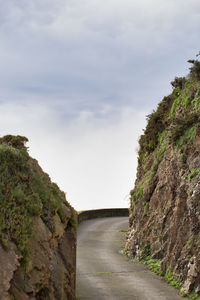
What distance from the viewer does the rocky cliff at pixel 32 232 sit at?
10.2 meters

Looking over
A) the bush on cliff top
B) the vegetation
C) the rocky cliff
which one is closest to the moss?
the bush on cliff top

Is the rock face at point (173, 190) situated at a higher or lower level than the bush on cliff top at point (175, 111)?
lower

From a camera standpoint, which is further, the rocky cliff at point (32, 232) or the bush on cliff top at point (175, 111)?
the bush on cliff top at point (175, 111)

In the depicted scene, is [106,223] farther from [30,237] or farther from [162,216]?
[30,237]

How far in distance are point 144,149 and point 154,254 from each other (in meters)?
11.2

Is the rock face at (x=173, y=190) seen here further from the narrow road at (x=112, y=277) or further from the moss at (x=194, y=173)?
the narrow road at (x=112, y=277)

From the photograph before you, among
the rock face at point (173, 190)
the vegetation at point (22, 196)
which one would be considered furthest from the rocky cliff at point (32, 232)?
the rock face at point (173, 190)

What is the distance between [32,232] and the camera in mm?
11477

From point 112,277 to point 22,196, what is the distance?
922cm

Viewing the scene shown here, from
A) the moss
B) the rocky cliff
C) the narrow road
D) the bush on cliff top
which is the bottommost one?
the narrow road

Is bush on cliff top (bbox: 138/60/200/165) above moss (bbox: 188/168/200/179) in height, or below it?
above

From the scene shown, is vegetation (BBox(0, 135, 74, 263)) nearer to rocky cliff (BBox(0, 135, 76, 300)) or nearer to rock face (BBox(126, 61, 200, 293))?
rocky cliff (BBox(0, 135, 76, 300))

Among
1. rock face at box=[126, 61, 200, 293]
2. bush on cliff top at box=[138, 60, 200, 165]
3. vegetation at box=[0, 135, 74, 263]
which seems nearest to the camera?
vegetation at box=[0, 135, 74, 263]

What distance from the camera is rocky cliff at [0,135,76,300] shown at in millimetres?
10250
